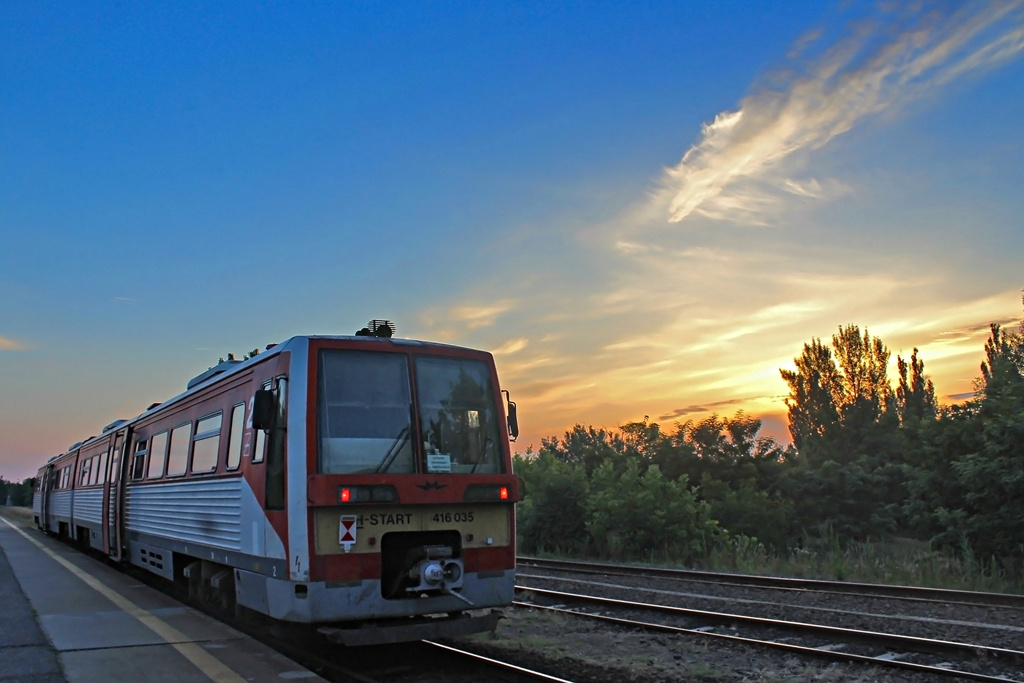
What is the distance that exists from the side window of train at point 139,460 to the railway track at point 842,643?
24.5ft

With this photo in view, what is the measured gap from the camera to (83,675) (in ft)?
23.4

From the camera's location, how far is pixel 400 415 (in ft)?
26.5

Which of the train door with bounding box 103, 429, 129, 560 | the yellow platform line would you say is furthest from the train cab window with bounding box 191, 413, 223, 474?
the train door with bounding box 103, 429, 129, 560

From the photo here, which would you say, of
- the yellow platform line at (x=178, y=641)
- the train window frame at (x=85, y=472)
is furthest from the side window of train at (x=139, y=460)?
the train window frame at (x=85, y=472)

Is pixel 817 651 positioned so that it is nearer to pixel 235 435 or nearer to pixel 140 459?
pixel 235 435

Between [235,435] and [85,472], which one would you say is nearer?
[235,435]

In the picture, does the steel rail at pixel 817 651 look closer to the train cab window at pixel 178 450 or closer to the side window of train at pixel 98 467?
the train cab window at pixel 178 450

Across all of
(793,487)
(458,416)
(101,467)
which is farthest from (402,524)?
(793,487)

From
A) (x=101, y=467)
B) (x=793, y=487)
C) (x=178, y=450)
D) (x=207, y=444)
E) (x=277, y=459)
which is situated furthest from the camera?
(x=793, y=487)

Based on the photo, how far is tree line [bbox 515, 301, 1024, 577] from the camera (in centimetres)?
1834

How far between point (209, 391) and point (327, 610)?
426 cm

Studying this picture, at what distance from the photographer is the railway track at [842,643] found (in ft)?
25.8

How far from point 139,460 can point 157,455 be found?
1.62 metres

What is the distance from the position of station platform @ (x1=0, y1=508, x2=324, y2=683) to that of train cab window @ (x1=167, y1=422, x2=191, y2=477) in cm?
191
